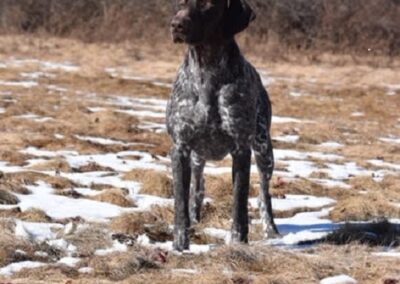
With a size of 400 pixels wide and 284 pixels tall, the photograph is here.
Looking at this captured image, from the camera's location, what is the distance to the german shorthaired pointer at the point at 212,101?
5934 millimetres

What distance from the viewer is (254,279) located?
5.20 metres

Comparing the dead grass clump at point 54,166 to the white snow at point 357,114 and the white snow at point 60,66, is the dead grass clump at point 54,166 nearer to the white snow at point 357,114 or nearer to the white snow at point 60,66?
the white snow at point 357,114

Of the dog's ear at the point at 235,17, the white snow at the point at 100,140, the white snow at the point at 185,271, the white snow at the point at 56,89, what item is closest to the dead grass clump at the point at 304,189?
the dog's ear at the point at 235,17

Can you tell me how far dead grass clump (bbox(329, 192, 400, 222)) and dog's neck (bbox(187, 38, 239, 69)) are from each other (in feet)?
8.54

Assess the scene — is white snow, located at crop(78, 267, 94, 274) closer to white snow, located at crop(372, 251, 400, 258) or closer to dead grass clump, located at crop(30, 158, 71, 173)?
white snow, located at crop(372, 251, 400, 258)

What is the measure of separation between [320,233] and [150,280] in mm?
2350

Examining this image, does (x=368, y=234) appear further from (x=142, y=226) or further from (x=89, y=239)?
(x=89, y=239)

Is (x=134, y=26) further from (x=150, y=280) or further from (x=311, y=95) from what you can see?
(x=150, y=280)

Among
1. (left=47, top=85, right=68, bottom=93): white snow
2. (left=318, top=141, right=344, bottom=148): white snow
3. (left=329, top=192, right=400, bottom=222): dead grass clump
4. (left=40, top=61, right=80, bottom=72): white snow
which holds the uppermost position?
(left=329, top=192, right=400, bottom=222): dead grass clump

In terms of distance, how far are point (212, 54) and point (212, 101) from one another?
1.09ft

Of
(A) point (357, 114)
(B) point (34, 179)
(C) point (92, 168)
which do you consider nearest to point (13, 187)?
(B) point (34, 179)

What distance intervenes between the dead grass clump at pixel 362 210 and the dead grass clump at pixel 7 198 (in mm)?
2930

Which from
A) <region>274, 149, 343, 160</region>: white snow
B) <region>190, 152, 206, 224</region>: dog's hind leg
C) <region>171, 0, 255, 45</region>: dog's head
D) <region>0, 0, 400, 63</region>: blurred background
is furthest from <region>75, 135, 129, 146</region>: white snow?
<region>0, 0, 400, 63</region>: blurred background

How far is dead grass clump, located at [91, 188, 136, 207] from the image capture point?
8.14 metres
